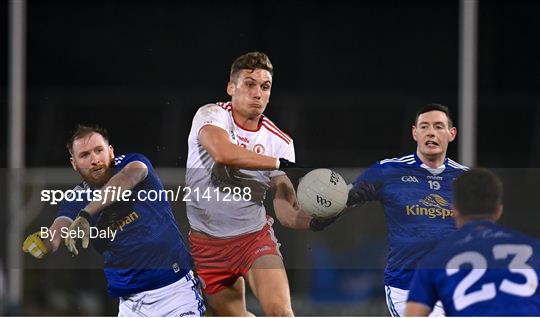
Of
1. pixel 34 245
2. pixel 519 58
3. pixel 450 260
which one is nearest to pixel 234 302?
pixel 34 245

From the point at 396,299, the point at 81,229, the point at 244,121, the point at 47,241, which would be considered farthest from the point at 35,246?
the point at 396,299

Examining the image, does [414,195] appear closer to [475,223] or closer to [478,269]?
[475,223]

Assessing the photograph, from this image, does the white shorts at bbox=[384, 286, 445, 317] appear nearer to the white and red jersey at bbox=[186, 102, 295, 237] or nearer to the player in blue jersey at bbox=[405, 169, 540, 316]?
the white and red jersey at bbox=[186, 102, 295, 237]

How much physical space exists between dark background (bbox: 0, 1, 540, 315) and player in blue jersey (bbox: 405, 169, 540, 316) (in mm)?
4057

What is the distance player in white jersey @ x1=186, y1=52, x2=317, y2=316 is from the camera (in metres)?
5.05

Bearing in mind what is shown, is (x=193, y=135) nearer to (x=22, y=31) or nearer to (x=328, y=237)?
(x=328, y=237)

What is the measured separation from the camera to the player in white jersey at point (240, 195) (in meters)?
5.05

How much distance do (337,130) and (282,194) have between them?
3.86 meters

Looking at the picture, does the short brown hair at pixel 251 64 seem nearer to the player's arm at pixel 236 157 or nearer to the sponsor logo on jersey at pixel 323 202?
→ the player's arm at pixel 236 157

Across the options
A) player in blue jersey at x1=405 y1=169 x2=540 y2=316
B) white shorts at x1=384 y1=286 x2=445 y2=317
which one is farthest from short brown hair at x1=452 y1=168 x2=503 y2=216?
white shorts at x1=384 y1=286 x2=445 y2=317

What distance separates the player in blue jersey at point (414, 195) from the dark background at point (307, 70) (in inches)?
118

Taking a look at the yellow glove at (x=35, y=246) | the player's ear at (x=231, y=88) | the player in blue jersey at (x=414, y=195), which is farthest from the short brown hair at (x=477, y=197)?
the yellow glove at (x=35, y=246)

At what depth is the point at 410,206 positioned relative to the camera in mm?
5277

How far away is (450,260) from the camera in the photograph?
4.22 metres
